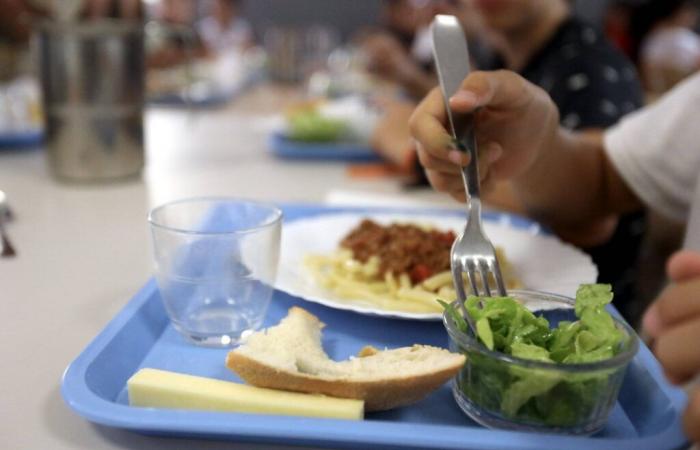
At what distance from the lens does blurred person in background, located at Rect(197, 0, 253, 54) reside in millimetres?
4898

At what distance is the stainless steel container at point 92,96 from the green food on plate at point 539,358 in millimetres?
1008

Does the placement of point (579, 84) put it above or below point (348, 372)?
above

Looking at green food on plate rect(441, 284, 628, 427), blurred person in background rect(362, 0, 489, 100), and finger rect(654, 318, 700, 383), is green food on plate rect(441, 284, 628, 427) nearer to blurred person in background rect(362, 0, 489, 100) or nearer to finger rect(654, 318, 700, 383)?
finger rect(654, 318, 700, 383)

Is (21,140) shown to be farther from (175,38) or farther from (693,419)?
(175,38)

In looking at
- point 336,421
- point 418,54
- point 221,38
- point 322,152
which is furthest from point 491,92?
point 221,38

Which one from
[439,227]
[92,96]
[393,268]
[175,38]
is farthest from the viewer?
[175,38]

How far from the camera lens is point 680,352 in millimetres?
484

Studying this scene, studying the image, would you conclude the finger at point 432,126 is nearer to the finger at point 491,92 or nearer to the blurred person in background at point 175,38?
the finger at point 491,92

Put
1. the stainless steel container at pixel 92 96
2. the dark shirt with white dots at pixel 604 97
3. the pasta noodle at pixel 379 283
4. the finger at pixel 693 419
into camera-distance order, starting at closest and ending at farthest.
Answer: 1. the finger at pixel 693 419
2. the pasta noodle at pixel 379 283
3. the stainless steel container at pixel 92 96
4. the dark shirt with white dots at pixel 604 97

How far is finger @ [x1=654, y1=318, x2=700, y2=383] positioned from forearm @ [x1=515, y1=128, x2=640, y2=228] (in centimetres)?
68

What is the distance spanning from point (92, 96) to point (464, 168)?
2.86 ft

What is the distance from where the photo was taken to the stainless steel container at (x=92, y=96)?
1.37 metres

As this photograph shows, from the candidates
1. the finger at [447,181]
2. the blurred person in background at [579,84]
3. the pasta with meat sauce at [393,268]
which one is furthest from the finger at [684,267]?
the blurred person in background at [579,84]

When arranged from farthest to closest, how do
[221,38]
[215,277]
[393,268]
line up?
[221,38]
[393,268]
[215,277]
